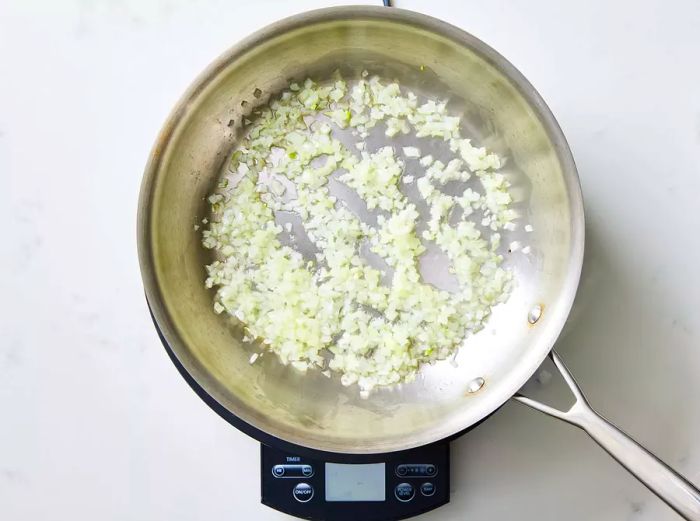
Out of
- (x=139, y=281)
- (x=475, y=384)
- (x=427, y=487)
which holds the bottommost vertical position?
(x=427, y=487)

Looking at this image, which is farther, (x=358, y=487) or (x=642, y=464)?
(x=358, y=487)

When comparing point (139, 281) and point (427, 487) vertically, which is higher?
point (139, 281)

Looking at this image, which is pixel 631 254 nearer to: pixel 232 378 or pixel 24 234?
pixel 232 378

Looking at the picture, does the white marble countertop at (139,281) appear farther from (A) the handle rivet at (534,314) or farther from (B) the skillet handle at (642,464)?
(B) the skillet handle at (642,464)

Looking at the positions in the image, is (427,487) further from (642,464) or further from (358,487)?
(642,464)

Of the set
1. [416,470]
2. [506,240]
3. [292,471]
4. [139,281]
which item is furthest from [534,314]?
[139,281]

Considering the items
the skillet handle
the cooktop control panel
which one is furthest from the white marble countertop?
the skillet handle

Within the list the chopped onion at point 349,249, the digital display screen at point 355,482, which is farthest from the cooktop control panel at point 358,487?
the chopped onion at point 349,249
